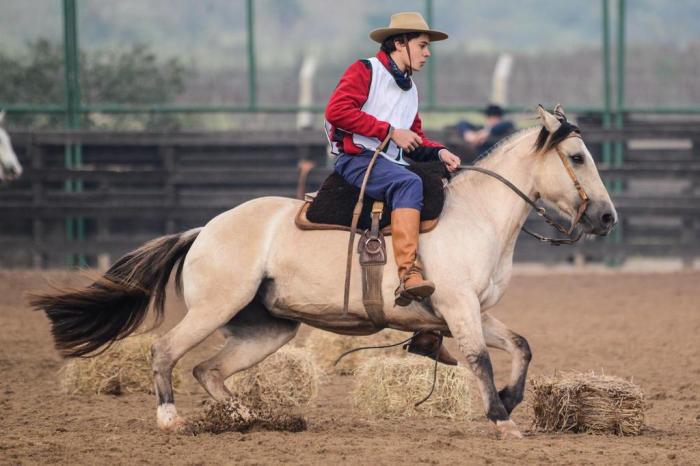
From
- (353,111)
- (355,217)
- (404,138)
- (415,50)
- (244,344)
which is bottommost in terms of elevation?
(244,344)

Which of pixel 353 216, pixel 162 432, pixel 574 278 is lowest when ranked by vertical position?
pixel 574 278

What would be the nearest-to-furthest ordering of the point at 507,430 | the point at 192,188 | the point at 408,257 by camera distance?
the point at 507,430 < the point at 408,257 < the point at 192,188

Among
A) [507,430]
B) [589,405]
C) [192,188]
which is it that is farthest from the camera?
[192,188]

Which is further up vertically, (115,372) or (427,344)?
(427,344)

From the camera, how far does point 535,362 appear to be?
890 cm

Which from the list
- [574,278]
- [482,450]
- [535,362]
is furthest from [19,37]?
[482,450]

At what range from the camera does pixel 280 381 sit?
7.14 meters

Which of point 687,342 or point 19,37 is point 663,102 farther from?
point 19,37

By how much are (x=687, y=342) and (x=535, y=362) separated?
1.69 metres

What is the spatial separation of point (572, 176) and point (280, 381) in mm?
2272

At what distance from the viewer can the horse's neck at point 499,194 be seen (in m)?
6.31

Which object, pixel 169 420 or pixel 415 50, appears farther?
pixel 415 50

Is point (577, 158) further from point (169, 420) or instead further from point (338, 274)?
point (169, 420)

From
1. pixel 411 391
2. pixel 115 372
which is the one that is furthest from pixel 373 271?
pixel 115 372
